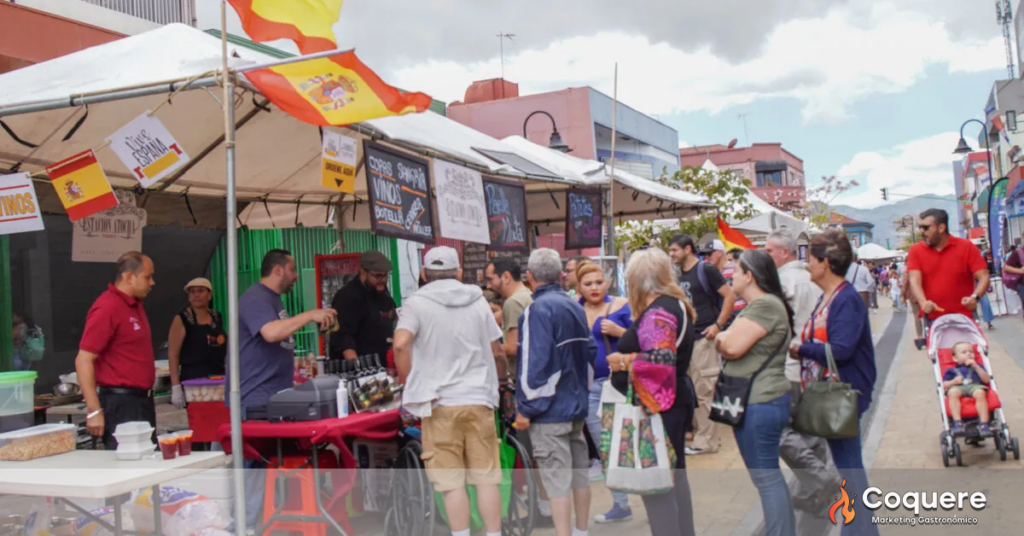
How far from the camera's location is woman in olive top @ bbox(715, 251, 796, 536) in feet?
15.5

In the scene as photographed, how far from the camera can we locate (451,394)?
5.24 m

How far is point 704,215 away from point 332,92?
1526 centimetres

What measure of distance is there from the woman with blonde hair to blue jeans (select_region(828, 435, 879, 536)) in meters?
0.87

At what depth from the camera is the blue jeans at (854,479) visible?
4801 millimetres

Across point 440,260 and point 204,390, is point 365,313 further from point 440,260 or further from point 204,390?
point 440,260

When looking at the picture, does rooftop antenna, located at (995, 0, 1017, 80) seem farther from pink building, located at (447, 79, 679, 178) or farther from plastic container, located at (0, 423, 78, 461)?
plastic container, located at (0, 423, 78, 461)

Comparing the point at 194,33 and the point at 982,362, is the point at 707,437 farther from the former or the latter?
the point at 194,33

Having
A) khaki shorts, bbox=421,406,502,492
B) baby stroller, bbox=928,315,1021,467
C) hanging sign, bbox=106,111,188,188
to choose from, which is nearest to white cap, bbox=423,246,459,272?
khaki shorts, bbox=421,406,502,492

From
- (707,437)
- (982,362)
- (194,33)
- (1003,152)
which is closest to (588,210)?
(707,437)

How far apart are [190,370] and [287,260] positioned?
2.34 meters

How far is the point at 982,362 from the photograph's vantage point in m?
7.07

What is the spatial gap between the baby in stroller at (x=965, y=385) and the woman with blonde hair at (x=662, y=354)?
10.2 ft

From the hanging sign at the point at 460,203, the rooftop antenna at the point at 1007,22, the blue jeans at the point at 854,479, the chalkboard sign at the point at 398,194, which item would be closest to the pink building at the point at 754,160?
the rooftop antenna at the point at 1007,22

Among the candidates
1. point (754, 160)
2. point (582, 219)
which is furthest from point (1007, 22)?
point (582, 219)
